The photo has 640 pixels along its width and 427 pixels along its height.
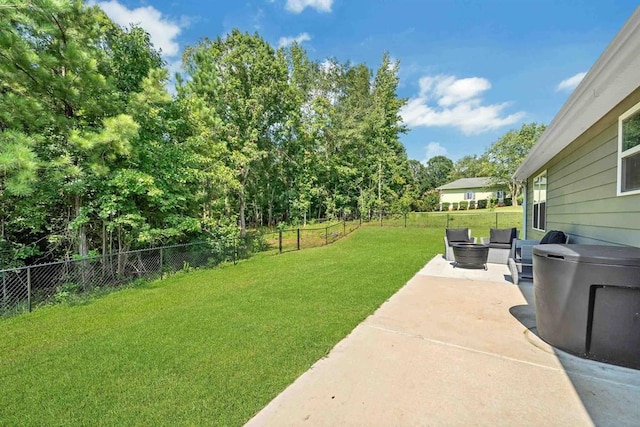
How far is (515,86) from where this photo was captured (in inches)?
443

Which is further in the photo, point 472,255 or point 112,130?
point 472,255

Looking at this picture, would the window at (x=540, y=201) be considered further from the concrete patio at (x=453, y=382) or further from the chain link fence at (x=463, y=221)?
Result: the chain link fence at (x=463, y=221)

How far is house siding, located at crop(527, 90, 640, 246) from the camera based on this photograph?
3.24 meters

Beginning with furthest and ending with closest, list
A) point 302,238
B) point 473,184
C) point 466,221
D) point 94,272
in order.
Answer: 1. point 473,184
2. point 466,221
3. point 302,238
4. point 94,272

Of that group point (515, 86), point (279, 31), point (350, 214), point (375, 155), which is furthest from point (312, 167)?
point (515, 86)

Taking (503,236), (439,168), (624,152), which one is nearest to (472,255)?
(503,236)

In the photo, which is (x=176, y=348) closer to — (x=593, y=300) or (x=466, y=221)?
(x=593, y=300)

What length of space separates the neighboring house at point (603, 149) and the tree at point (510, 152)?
2830 cm

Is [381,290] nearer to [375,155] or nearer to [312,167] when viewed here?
[312,167]

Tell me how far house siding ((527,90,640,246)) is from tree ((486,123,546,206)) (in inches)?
1098

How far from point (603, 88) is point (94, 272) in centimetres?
866

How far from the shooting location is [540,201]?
786cm

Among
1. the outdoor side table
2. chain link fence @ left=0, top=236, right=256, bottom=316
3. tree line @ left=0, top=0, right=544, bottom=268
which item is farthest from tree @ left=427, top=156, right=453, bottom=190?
chain link fence @ left=0, top=236, right=256, bottom=316

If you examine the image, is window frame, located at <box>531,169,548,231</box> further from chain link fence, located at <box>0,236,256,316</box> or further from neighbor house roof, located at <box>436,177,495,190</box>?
neighbor house roof, located at <box>436,177,495,190</box>
